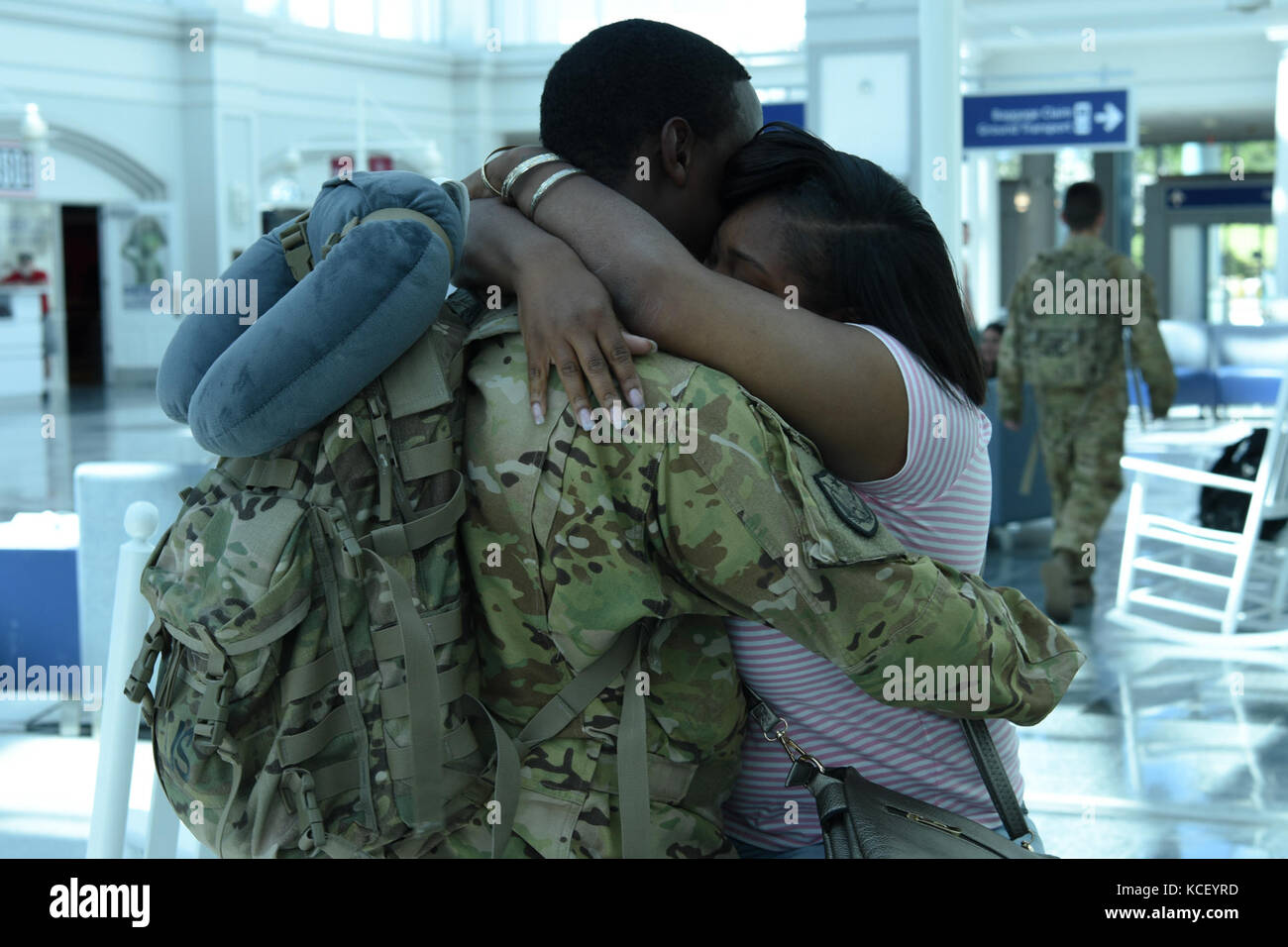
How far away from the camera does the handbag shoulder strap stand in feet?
4.39

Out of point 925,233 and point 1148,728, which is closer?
point 925,233

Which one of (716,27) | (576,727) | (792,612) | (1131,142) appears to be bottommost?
(576,727)

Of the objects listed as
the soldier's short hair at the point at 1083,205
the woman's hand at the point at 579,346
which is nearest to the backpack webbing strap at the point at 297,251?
the woman's hand at the point at 579,346

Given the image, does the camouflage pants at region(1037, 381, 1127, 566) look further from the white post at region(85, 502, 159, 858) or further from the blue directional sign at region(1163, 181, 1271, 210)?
the blue directional sign at region(1163, 181, 1271, 210)

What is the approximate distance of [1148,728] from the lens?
14.3 feet

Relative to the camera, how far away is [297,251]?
126 cm

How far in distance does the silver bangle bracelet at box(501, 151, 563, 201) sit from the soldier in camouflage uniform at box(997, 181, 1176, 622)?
4985mm

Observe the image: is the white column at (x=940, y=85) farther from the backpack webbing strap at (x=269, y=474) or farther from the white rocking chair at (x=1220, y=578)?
the backpack webbing strap at (x=269, y=474)

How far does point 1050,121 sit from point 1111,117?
1.49 ft

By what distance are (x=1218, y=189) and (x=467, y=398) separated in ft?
80.0

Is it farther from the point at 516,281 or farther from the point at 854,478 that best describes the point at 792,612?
the point at 516,281

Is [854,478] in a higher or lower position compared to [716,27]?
lower

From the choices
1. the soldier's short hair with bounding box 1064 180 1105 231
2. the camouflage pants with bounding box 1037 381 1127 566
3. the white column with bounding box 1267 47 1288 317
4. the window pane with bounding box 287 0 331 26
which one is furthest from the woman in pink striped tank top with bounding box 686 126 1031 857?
the window pane with bounding box 287 0 331 26
